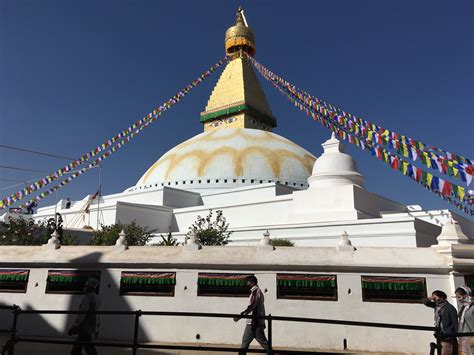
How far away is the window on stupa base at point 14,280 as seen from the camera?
26.4ft

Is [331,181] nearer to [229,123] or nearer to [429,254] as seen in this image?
[429,254]

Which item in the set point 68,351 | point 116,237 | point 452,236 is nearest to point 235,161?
point 116,237

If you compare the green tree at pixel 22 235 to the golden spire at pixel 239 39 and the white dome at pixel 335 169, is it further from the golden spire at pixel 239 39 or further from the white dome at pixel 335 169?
the golden spire at pixel 239 39

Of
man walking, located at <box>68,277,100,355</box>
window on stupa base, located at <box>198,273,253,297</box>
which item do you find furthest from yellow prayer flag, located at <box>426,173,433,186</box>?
man walking, located at <box>68,277,100,355</box>

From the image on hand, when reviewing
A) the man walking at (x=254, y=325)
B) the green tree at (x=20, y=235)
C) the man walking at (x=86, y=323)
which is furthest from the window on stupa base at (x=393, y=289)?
the green tree at (x=20, y=235)

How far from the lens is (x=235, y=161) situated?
2669 cm

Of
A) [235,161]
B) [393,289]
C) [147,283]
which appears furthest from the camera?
[235,161]

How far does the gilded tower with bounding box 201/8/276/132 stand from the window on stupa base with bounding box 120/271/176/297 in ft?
94.0

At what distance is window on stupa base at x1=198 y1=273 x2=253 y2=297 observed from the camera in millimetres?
7211

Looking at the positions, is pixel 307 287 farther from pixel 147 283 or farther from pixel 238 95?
pixel 238 95

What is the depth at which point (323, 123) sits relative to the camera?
19.2 meters

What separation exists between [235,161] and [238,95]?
467 inches

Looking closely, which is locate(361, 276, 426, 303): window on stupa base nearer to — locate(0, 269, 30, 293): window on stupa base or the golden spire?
locate(0, 269, 30, 293): window on stupa base

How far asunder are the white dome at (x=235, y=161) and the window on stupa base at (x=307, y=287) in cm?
1874
